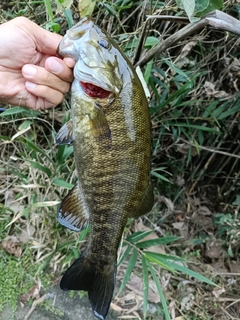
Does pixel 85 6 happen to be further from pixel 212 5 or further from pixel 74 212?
pixel 74 212

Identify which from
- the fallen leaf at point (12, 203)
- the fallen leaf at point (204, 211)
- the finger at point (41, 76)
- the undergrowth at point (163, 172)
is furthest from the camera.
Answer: the fallen leaf at point (204, 211)

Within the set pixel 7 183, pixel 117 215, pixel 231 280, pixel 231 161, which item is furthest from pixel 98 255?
pixel 231 161

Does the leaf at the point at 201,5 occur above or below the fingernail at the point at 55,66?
above

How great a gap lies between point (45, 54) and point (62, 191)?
105 cm

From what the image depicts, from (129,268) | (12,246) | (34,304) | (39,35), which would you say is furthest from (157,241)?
(39,35)

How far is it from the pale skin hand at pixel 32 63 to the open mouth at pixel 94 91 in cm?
10

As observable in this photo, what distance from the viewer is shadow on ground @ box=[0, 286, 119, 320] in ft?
7.47

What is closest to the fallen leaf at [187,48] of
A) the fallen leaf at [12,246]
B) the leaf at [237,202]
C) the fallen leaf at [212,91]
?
the fallen leaf at [212,91]

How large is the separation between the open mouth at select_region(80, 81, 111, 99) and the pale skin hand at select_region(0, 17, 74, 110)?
0.10 m

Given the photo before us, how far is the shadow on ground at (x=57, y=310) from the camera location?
7.47 ft

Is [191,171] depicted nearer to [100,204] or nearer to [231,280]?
[231,280]

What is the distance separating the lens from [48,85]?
60.1 inches

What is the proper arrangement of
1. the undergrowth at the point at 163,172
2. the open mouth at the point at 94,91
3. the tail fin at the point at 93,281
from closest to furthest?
the open mouth at the point at 94,91 → the tail fin at the point at 93,281 → the undergrowth at the point at 163,172

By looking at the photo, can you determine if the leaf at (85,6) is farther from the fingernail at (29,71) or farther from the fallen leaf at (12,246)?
the fallen leaf at (12,246)
